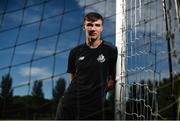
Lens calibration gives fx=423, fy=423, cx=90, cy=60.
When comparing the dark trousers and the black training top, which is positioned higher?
the black training top

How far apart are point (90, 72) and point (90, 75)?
0.02 meters

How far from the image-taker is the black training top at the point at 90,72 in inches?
115

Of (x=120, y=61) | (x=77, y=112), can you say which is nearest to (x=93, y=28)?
(x=120, y=61)

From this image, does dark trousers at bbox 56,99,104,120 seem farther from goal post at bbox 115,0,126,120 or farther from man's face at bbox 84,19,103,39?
man's face at bbox 84,19,103,39

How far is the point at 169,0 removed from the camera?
9.64ft

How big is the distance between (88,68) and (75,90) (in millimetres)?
184

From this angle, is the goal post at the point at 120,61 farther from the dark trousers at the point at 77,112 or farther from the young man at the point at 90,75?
the dark trousers at the point at 77,112

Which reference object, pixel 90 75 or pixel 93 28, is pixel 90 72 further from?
pixel 93 28

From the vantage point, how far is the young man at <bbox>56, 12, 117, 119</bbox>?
2.92 meters

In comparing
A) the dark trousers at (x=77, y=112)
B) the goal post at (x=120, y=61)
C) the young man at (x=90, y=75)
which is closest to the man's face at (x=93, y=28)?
the young man at (x=90, y=75)

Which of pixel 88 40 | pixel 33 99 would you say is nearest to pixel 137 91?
pixel 88 40

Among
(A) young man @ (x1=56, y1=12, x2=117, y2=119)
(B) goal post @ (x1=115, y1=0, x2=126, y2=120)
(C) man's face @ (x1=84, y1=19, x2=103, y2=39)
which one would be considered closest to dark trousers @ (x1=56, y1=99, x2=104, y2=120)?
(A) young man @ (x1=56, y1=12, x2=117, y2=119)

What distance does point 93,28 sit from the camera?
122 inches

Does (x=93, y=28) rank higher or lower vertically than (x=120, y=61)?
higher
